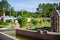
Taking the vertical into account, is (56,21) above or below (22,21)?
above

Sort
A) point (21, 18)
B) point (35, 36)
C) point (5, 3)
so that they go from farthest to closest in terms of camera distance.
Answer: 1. point (5, 3)
2. point (21, 18)
3. point (35, 36)

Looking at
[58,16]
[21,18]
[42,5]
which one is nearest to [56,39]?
[58,16]

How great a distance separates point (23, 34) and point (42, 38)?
7.92m

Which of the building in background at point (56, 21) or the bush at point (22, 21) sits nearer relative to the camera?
the building in background at point (56, 21)

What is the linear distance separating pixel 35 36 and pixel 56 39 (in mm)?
7201

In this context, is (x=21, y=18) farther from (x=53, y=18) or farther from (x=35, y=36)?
(x=35, y=36)

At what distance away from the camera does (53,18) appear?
116 feet

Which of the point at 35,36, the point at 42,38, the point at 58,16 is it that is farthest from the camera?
the point at 58,16

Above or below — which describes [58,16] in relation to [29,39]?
above

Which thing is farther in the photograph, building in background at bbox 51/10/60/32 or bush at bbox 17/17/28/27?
bush at bbox 17/17/28/27

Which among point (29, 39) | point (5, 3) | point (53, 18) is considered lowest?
point (29, 39)

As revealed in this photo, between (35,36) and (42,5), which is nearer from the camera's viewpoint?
(35,36)

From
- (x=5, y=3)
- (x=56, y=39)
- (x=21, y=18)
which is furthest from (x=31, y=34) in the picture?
(x=5, y=3)

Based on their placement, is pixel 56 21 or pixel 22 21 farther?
pixel 22 21
